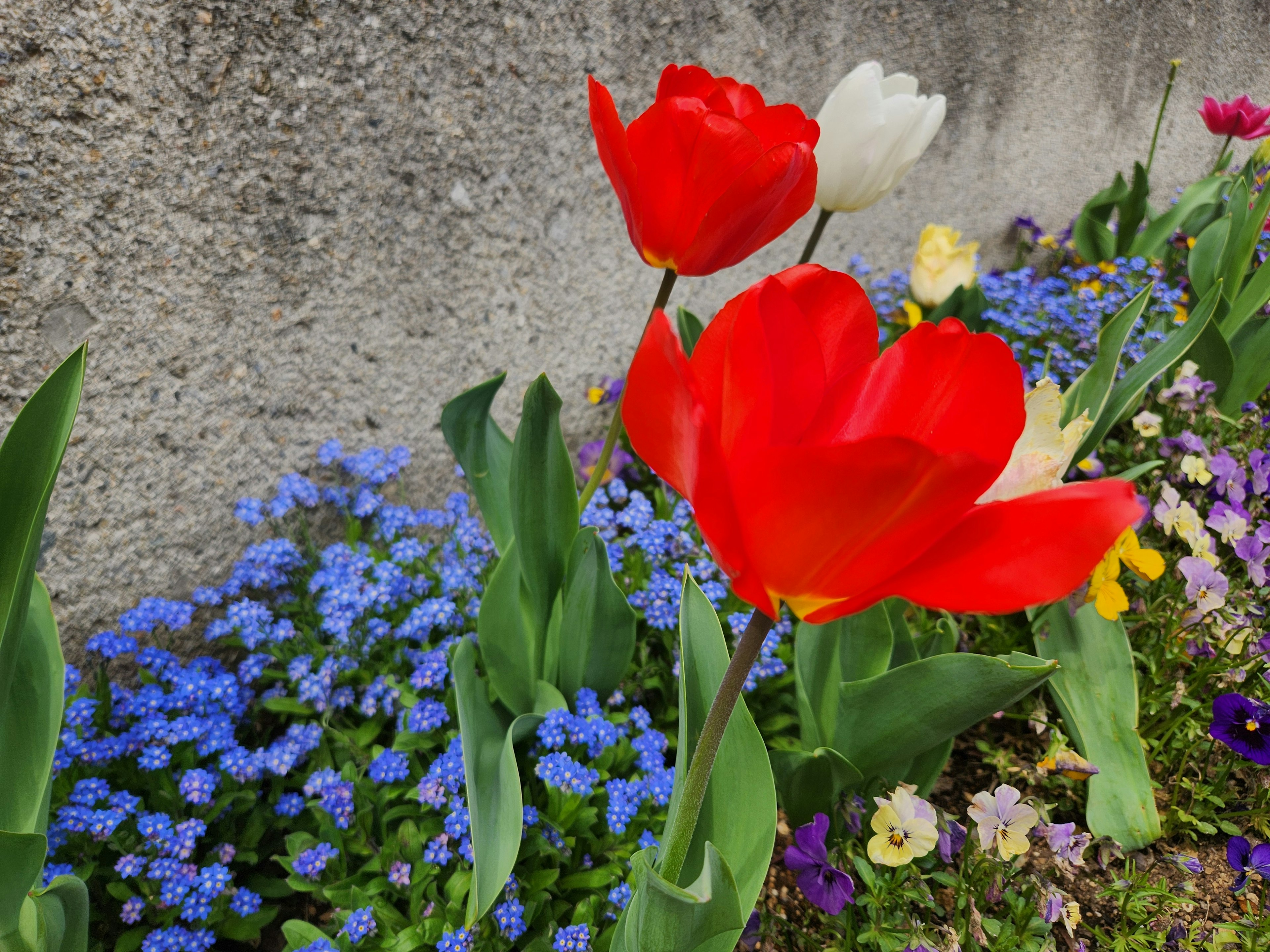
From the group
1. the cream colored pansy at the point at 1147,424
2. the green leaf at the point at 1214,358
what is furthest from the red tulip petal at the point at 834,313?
the green leaf at the point at 1214,358

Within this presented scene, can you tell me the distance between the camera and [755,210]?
2.74 ft

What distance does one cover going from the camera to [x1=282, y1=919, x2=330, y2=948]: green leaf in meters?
1.11

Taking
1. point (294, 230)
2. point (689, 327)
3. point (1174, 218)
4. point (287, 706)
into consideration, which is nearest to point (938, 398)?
point (689, 327)

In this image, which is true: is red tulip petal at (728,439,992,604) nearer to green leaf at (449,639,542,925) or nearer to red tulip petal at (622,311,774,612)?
red tulip petal at (622,311,774,612)

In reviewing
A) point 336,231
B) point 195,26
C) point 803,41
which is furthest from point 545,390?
point 803,41

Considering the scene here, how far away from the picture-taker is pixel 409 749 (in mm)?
1296

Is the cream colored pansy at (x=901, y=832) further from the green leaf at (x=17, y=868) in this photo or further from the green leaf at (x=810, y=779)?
the green leaf at (x=17, y=868)

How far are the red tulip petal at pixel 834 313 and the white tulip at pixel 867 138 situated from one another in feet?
2.83

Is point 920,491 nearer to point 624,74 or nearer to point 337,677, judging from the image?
point 337,677

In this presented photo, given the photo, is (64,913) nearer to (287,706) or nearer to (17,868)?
(17,868)

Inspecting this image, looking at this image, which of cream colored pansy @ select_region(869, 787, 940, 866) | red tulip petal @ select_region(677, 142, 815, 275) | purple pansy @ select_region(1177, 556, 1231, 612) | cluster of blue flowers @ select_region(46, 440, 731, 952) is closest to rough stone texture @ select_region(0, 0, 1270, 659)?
cluster of blue flowers @ select_region(46, 440, 731, 952)

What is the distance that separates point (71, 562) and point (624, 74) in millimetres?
→ 1605

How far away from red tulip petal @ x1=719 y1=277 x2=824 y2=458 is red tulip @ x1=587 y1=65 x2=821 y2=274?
371mm

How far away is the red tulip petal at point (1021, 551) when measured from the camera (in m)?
0.40
